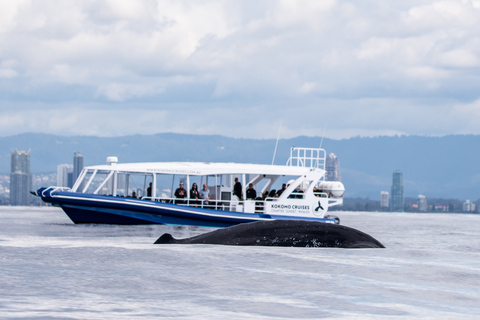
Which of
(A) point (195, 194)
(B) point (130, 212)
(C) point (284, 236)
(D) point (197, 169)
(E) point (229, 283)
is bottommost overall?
(E) point (229, 283)

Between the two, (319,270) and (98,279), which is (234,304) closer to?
(98,279)

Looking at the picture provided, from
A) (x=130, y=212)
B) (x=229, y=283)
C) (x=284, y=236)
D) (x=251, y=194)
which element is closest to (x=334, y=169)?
(x=251, y=194)

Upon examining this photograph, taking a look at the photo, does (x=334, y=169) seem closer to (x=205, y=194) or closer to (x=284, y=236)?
(x=205, y=194)

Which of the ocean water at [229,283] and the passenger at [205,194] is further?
the passenger at [205,194]

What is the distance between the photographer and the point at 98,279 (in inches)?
631

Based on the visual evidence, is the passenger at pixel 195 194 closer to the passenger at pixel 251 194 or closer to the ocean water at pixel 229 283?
the passenger at pixel 251 194

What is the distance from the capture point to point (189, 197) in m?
42.8

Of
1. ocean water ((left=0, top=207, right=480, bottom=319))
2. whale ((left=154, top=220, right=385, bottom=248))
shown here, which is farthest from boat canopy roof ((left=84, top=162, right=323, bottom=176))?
ocean water ((left=0, top=207, right=480, bottom=319))

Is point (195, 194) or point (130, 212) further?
point (195, 194)

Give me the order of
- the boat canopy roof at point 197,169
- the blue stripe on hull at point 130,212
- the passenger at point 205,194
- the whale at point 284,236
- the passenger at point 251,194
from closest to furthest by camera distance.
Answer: the whale at point 284,236
the blue stripe on hull at point 130,212
the boat canopy roof at point 197,169
the passenger at point 205,194
the passenger at point 251,194

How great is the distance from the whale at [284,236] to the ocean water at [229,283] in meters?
0.48

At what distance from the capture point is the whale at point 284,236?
2412 centimetres

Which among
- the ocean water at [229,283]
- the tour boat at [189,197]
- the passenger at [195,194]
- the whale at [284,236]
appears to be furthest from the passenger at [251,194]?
the ocean water at [229,283]

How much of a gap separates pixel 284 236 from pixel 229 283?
8288 mm
